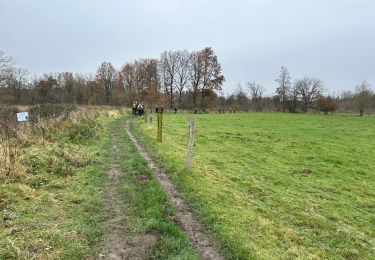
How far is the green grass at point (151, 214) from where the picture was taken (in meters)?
5.69

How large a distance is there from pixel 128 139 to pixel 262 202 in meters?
11.4

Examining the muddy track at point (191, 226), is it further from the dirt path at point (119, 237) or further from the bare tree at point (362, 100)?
the bare tree at point (362, 100)

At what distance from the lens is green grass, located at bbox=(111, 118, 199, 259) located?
18.7 ft

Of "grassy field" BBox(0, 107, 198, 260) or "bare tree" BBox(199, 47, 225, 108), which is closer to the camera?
"grassy field" BBox(0, 107, 198, 260)

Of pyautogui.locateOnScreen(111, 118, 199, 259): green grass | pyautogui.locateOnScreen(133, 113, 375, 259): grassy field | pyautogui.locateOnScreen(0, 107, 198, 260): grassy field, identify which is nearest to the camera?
pyautogui.locateOnScreen(0, 107, 198, 260): grassy field

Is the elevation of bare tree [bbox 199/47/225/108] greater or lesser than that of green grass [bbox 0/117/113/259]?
greater

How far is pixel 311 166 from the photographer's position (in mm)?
15008

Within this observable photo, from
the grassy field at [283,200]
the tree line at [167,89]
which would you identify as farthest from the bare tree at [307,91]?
the grassy field at [283,200]

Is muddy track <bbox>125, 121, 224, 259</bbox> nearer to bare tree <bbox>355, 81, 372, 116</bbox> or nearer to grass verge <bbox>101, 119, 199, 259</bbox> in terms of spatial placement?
grass verge <bbox>101, 119, 199, 259</bbox>

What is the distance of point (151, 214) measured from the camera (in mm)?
7055

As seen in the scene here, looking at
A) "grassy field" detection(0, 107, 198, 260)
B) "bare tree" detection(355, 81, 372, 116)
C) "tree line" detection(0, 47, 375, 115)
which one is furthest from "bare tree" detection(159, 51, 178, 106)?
"grassy field" detection(0, 107, 198, 260)

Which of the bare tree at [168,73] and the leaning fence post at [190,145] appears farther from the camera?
the bare tree at [168,73]

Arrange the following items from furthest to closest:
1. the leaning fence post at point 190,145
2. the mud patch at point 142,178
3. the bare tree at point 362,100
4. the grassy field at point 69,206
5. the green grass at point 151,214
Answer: the bare tree at point 362,100
the leaning fence post at point 190,145
the mud patch at point 142,178
the green grass at point 151,214
the grassy field at point 69,206

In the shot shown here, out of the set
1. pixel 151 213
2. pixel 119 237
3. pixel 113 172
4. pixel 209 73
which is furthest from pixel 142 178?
pixel 209 73
